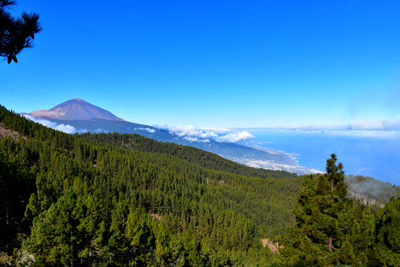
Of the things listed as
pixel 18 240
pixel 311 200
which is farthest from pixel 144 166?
pixel 311 200

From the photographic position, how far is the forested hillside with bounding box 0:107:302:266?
23958 millimetres

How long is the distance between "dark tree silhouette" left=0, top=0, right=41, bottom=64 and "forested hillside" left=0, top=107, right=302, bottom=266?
15.9 meters

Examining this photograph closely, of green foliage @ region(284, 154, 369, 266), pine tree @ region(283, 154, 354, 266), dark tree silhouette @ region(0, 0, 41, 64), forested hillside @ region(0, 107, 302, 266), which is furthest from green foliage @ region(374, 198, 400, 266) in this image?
dark tree silhouette @ region(0, 0, 41, 64)

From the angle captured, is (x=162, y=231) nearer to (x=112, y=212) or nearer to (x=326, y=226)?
(x=112, y=212)

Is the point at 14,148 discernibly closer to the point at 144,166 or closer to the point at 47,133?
the point at 47,133

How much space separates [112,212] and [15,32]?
61.1 m

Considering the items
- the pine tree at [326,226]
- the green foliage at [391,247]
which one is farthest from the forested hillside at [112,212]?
the green foliage at [391,247]

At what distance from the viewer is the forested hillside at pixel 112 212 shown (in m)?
24.0

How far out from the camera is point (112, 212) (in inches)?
2251

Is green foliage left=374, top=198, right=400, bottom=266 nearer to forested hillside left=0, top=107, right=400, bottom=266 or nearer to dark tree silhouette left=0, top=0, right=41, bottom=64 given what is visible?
forested hillside left=0, top=107, right=400, bottom=266

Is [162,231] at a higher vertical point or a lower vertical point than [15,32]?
lower

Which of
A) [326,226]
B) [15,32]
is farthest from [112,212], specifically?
[15,32]

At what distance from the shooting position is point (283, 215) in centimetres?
12794

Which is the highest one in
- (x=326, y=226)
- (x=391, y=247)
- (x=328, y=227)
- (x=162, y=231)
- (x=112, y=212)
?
(x=326, y=226)
